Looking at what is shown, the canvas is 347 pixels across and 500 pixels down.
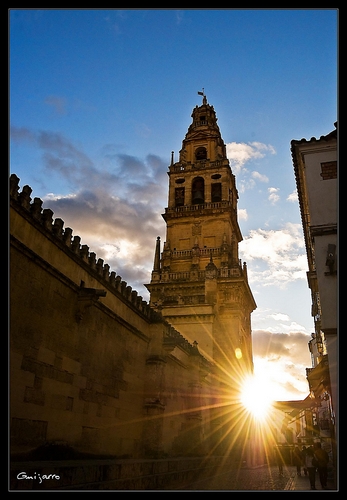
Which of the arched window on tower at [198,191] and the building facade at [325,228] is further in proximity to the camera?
the arched window on tower at [198,191]

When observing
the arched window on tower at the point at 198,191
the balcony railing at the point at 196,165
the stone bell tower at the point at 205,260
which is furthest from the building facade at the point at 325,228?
the balcony railing at the point at 196,165

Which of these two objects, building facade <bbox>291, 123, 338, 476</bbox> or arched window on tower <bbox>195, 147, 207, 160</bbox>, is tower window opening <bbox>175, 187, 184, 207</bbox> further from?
building facade <bbox>291, 123, 338, 476</bbox>

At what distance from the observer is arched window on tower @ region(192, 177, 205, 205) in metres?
41.9

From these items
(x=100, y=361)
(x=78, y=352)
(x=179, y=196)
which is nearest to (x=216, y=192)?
(x=179, y=196)

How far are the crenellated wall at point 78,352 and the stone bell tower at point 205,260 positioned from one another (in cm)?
1126

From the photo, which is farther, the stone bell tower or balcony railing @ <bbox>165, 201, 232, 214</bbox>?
balcony railing @ <bbox>165, 201, 232, 214</bbox>

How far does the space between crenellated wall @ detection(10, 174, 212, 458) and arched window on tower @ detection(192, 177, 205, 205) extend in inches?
972

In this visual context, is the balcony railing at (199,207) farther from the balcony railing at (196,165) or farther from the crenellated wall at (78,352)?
the crenellated wall at (78,352)

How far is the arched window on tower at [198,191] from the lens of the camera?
137 ft

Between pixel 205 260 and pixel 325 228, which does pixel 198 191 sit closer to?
pixel 205 260

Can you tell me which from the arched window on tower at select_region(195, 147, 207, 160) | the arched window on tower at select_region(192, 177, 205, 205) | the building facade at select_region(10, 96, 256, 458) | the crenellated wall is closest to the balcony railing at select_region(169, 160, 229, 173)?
the arched window on tower at select_region(192, 177, 205, 205)

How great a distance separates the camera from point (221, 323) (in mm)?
33594

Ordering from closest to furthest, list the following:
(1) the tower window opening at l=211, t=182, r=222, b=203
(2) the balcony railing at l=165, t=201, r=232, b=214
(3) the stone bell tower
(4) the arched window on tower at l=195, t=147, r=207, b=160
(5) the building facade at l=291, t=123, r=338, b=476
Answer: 1. (5) the building facade at l=291, t=123, r=338, b=476
2. (3) the stone bell tower
3. (2) the balcony railing at l=165, t=201, r=232, b=214
4. (1) the tower window opening at l=211, t=182, r=222, b=203
5. (4) the arched window on tower at l=195, t=147, r=207, b=160
